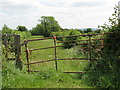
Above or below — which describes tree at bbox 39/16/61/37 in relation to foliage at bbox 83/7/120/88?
above

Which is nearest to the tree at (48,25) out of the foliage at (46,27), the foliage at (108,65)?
the foliage at (46,27)

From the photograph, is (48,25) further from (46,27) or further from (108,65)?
(108,65)

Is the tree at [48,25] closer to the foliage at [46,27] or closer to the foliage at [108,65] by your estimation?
the foliage at [46,27]

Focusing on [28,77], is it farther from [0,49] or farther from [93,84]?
[93,84]

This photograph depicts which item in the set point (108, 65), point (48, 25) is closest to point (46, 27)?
point (48, 25)

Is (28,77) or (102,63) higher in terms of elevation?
(102,63)

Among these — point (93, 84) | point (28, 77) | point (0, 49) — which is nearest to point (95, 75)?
point (93, 84)

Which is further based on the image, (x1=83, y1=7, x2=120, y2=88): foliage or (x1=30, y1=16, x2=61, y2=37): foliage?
(x1=30, y1=16, x2=61, y2=37): foliage

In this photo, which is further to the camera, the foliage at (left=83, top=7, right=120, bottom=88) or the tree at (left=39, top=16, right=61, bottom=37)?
the tree at (left=39, top=16, right=61, bottom=37)

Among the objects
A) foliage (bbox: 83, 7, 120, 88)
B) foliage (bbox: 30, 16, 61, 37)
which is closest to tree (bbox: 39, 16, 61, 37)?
foliage (bbox: 30, 16, 61, 37)

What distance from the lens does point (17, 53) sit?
6184 millimetres

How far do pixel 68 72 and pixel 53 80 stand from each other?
0.87m

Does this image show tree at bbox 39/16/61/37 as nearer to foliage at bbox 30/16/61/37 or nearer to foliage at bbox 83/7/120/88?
foliage at bbox 30/16/61/37

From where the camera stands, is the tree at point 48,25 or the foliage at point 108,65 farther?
the tree at point 48,25
